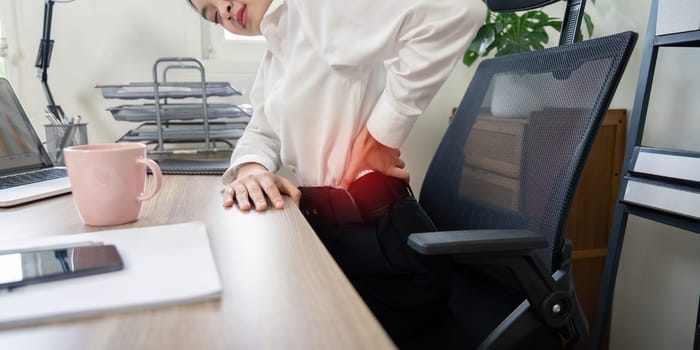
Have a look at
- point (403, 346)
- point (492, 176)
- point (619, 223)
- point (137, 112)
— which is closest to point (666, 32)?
point (619, 223)

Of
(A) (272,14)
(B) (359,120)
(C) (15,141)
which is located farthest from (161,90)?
(B) (359,120)

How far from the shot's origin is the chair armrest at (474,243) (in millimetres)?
547

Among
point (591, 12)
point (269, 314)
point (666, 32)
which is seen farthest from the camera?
point (591, 12)

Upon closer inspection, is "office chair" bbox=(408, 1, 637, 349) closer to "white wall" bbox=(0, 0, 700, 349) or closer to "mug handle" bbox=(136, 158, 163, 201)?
"mug handle" bbox=(136, 158, 163, 201)

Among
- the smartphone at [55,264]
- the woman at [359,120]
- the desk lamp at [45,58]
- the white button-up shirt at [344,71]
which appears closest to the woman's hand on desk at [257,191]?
the woman at [359,120]

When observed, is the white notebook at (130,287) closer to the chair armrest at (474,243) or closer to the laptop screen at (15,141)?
the chair armrest at (474,243)

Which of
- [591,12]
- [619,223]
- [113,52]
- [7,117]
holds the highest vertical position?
[591,12]

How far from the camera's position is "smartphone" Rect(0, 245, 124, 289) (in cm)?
35

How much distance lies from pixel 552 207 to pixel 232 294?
497 mm

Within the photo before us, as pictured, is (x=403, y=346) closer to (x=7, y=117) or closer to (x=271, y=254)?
(x=271, y=254)

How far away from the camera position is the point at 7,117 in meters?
0.87

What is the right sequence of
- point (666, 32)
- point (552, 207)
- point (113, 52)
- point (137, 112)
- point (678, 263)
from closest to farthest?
A: 1. point (552, 207)
2. point (666, 32)
3. point (137, 112)
4. point (678, 263)
5. point (113, 52)

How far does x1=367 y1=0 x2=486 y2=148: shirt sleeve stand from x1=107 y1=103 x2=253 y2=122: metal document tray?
2.02 ft

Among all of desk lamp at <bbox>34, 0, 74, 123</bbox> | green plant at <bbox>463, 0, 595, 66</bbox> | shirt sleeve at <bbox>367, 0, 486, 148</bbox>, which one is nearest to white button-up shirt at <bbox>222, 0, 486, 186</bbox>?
shirt sleeve at <bbox>367, 0, 486, 148</bbox>
